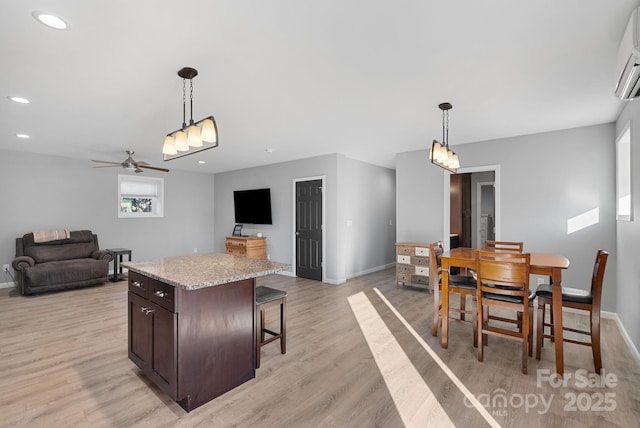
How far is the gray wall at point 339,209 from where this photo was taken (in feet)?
19.5

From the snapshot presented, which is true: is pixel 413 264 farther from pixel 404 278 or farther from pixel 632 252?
pixel 632 252

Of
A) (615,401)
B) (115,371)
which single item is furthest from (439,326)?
(115,371)

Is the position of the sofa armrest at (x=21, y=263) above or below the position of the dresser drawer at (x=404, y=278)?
above

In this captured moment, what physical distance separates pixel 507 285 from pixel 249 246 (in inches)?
206

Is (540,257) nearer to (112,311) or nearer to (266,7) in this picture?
(266,7)

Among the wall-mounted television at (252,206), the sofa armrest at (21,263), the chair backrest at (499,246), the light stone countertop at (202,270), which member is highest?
the wall-mounted television at (252,206)

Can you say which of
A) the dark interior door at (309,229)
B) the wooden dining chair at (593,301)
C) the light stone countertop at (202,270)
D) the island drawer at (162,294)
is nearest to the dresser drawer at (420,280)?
the dark interior door at (309,229)

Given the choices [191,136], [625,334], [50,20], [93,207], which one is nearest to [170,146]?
[191,136]

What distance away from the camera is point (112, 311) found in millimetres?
4211

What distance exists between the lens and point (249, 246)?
6781 mm

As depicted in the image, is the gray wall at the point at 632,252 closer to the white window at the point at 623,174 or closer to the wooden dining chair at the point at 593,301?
the white window at the point at 623,174

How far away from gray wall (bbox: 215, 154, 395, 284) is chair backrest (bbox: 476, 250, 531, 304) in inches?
132

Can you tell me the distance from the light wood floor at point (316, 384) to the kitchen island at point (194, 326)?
0.50ft

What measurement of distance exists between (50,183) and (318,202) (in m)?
5.34
